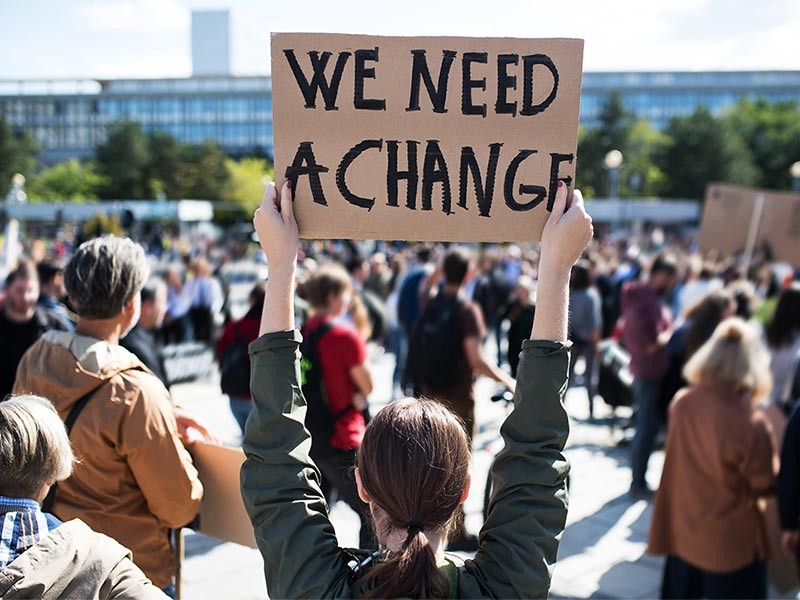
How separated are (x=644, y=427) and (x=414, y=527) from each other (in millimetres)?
5381

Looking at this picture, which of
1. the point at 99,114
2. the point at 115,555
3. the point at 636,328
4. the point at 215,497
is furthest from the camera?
the point at 99,114

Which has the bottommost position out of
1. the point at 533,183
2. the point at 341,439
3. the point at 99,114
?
the point at 341,439

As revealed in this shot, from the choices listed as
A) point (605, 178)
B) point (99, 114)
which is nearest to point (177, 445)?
point (605, 178)

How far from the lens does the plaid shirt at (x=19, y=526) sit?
1.68 meters

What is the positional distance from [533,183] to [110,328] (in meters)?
1.44

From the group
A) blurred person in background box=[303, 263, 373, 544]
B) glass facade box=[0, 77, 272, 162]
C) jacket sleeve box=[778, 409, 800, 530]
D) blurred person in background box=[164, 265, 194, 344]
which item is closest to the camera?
jacket sleeve box=[778, 409, 800, 530]

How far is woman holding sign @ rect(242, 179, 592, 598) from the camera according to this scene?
144 cm

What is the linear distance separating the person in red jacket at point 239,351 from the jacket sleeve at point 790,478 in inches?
122

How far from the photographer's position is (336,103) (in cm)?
184

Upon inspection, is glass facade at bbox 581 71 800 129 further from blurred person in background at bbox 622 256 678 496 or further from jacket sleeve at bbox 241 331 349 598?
jacket sleeve at bbox 241 331 349 598

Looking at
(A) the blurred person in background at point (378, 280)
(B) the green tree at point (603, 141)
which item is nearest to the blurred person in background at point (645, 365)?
(A) the blurred person in background at point (378, 280)

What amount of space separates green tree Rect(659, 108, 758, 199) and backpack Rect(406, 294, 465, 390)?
194ft

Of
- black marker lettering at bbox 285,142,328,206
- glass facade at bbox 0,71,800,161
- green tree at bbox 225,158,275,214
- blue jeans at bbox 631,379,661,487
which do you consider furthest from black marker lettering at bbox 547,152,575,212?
glass facade at bbox 0,71,800,161

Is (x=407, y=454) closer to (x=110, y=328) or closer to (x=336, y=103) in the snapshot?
(x=336, y=103)
